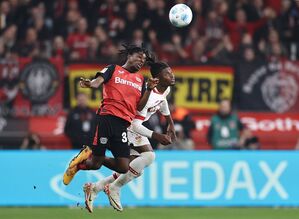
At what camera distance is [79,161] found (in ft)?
48.4

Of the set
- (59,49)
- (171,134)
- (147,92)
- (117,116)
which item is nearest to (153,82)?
(147,92)

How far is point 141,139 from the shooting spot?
50.8 ft

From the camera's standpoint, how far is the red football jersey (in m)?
14.6

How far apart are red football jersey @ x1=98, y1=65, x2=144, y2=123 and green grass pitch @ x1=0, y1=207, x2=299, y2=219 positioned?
190cm

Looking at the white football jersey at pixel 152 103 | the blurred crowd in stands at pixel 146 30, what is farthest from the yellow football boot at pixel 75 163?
the blurred crowd in stands at pixel 146 30

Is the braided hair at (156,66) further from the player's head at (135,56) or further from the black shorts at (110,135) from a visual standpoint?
the black shorts at (110,135)

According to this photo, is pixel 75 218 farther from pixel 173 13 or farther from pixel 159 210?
pixel 173 13

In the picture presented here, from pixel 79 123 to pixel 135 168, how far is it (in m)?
4.13

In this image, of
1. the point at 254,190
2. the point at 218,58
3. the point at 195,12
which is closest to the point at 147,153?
the point at 254,190

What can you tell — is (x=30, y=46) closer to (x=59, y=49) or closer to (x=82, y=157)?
(x=59, y=49)

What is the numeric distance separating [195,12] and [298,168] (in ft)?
16.8

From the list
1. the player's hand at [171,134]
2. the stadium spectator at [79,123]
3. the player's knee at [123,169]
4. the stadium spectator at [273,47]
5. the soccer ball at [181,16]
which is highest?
the soccer ball at [181,16]

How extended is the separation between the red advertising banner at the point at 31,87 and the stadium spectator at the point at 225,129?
2.92 metres

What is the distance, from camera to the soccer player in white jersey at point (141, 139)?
14953mm
